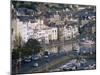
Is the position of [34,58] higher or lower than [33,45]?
Answer: lower

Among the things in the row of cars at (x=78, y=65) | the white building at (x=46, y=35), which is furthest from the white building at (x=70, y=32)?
the row of cars at (x=78, y=65)

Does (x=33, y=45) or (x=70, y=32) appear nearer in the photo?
(x=33, y=45)

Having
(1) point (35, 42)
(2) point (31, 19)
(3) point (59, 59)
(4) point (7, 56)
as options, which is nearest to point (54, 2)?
(2) point (31, 19)

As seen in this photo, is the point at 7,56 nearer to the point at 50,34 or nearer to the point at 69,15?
the point at 50,34

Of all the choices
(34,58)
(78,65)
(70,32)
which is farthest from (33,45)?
(78,65)

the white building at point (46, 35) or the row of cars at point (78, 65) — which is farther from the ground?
the white building at point (46, 35)

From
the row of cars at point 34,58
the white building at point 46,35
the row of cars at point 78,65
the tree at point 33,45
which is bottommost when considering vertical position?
the row of cars at point 78,65

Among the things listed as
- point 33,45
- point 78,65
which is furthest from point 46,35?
point 78,65

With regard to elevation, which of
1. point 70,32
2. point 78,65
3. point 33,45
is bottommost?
point 78,65

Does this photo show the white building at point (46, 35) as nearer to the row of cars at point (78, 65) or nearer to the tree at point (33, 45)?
the tree at point (33, 45)

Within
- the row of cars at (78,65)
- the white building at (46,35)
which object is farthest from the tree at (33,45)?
the row of cars at (78,65)

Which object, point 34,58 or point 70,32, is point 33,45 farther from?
point 70,32

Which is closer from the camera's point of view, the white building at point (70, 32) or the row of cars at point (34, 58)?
the row of cars at point (34, 58)
